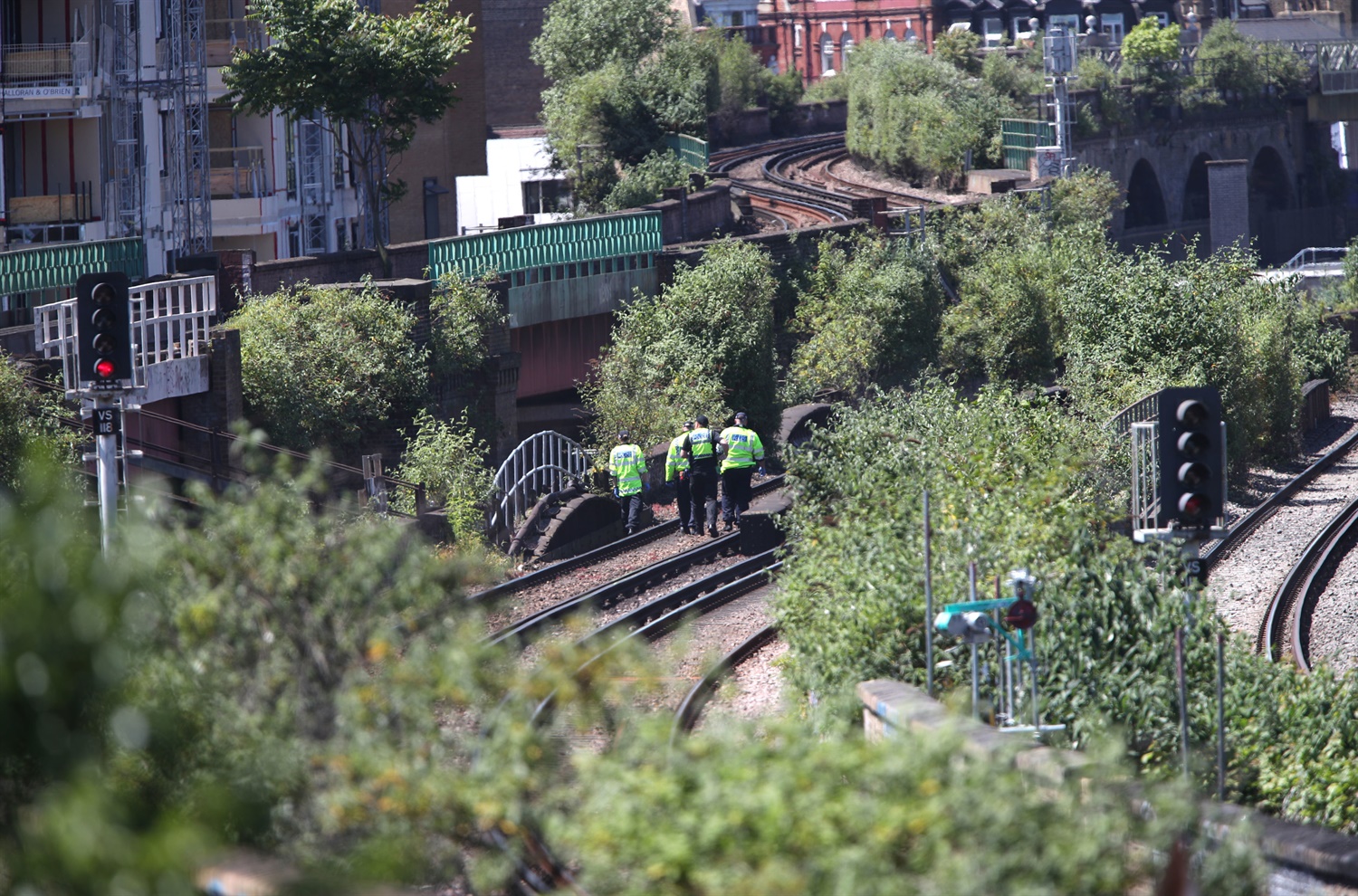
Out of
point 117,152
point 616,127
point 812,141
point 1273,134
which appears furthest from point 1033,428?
point 1273,134

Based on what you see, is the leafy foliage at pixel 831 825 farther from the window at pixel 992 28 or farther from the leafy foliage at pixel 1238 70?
the window at pixel 992 28

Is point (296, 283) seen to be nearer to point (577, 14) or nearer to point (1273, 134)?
point (577, 14)

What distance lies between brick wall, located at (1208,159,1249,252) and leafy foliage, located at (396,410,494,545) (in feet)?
165

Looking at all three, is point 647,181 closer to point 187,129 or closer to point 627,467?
point 187,129

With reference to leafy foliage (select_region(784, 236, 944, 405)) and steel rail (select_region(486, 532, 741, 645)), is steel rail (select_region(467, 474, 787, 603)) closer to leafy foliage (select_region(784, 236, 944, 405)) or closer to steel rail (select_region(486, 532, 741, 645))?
steel rail (select_region(486, 532, 741, 645))

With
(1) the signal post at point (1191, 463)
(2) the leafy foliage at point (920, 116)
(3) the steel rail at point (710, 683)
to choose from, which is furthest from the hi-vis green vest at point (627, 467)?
(2) the leafy foliage at point (920, 116)

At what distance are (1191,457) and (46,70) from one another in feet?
85.7

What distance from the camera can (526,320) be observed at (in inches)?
1163

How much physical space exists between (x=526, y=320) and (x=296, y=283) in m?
5.26

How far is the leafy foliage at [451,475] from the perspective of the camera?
70.6ft

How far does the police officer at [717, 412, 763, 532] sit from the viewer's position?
2206cm

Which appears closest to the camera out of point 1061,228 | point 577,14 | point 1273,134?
point 1061,228

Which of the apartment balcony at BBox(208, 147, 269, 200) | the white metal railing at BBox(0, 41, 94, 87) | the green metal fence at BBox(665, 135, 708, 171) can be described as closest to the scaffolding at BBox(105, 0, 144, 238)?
the white metal railing at BBox(0, 41, 94, 87)

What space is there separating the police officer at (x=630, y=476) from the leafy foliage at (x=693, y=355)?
341cm
